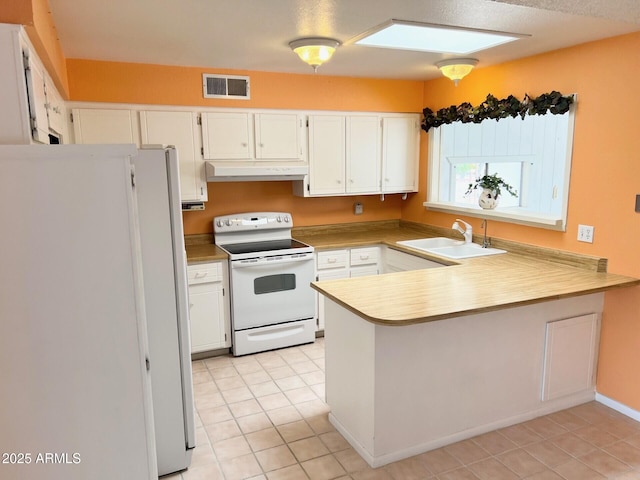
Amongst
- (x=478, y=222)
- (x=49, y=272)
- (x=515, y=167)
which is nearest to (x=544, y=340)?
(x=478, y=222)

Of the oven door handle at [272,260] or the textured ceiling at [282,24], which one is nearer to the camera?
the textured ceiling at [282,24]

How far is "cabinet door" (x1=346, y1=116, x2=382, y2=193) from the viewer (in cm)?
440

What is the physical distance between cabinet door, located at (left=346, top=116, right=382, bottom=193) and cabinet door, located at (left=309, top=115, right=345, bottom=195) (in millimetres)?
81

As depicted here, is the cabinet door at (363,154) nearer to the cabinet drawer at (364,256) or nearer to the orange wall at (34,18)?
the cabinet drawer at (364,256)

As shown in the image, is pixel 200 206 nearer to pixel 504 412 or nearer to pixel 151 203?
pixel 151 203

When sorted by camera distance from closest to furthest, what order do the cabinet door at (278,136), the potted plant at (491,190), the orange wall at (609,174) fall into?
the orange wall at (609,174) → the potted plant at (491,190) → the cabinet door at (278,136)

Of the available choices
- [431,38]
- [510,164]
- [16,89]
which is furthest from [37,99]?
[510,164]

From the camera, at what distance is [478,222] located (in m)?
4.06

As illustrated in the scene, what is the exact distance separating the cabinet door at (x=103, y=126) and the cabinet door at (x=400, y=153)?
91.6 inches

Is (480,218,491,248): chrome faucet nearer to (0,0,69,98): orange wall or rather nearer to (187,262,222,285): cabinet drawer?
(187,262,222,285): cabinet drawer

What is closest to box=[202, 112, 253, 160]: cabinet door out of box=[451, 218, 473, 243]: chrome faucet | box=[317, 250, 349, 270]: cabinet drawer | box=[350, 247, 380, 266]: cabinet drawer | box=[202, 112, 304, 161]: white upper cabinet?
box=[202, 112, 304, 161]: white upper cabinet

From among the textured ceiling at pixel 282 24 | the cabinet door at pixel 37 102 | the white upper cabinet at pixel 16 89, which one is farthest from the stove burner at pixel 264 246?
the white upper cabinet at pixel 16 89

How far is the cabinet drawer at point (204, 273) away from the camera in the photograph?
144 inches

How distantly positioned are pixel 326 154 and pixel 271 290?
4.54 ft
